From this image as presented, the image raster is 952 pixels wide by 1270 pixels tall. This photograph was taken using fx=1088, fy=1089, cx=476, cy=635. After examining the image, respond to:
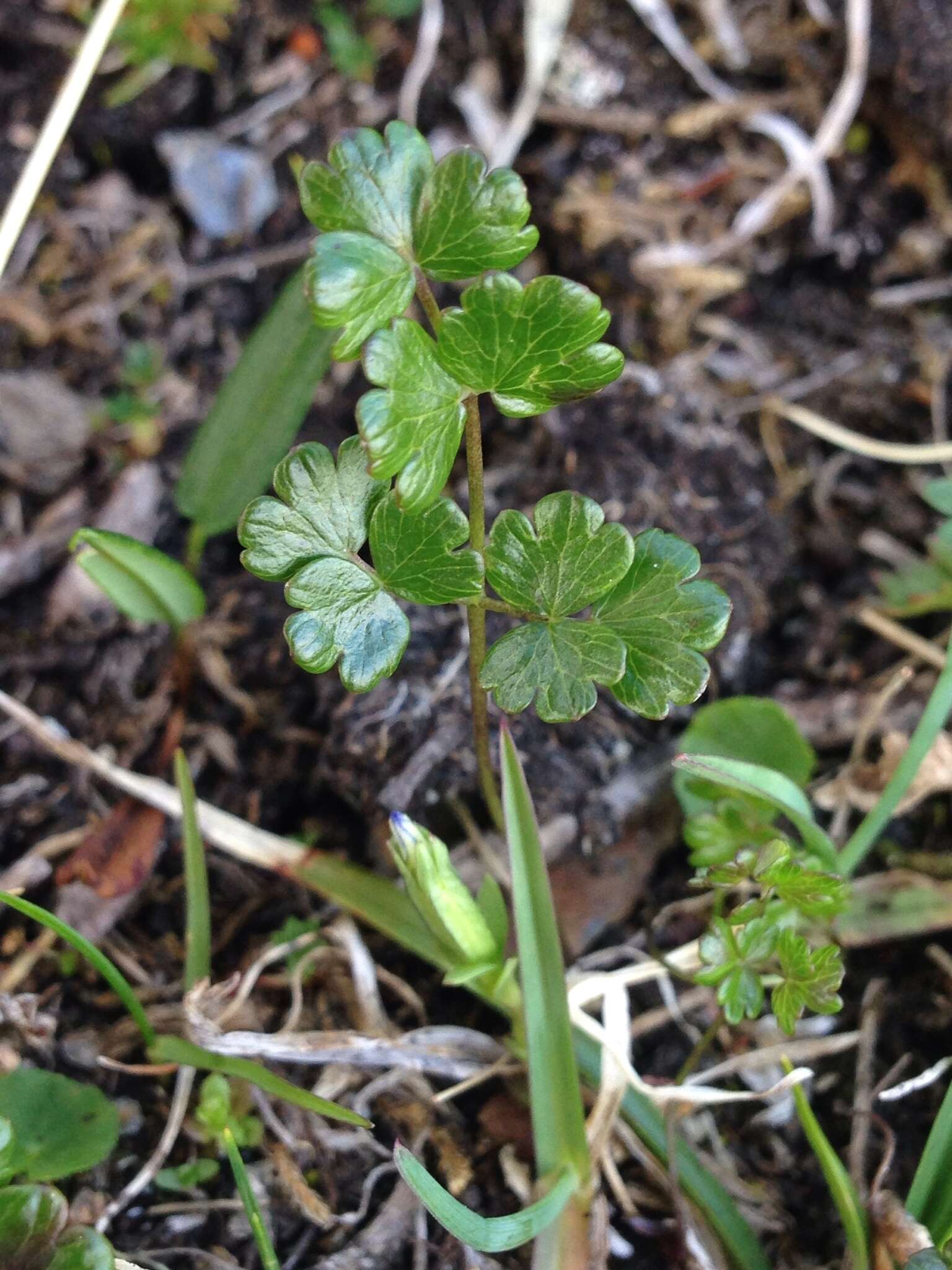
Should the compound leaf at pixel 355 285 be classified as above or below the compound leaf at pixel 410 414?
above

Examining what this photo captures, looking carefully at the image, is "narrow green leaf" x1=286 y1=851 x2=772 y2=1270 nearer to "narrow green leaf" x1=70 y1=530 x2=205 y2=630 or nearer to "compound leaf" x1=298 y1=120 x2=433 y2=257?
"narrow green leaf" x1=70 y1=530 x2=205 y2=630

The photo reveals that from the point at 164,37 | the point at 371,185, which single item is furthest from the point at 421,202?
the point at 164,37

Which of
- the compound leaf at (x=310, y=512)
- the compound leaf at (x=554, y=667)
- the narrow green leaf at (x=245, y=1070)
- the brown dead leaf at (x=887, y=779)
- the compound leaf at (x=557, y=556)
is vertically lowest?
the brown dead leaf at (x=887, y=779)

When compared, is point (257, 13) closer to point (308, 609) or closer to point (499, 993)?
point (308, 609)

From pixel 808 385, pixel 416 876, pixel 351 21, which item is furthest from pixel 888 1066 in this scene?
pixel 351 21

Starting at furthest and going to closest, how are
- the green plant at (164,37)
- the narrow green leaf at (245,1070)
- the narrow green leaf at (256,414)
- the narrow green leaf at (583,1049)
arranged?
1. the green plant at (164,37)
2. the narrow green leaf at (256,414)
3. the narrow green leaf at (583,1049)
4. the narrow green leaf at (245,1070)

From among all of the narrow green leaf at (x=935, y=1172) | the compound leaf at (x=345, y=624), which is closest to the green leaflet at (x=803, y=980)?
the narrow green leaf at (x=935, y=1172)

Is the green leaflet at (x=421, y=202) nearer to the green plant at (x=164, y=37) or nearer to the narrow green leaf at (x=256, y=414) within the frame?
the narrow green leaf at (x=256, y=414)
